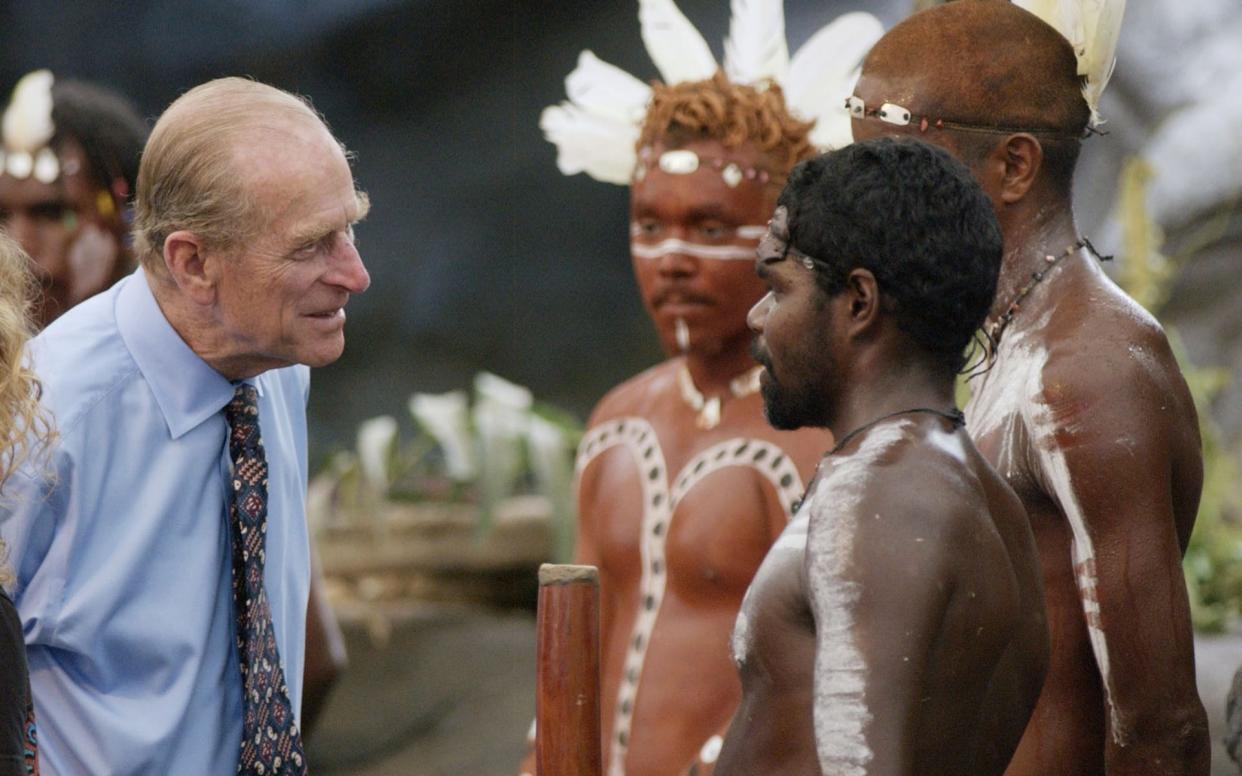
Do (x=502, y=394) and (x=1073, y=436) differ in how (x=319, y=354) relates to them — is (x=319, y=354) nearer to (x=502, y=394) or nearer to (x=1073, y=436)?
(x=1073, y=436)

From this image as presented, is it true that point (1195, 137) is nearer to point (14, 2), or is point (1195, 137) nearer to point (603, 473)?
point (603, 473)

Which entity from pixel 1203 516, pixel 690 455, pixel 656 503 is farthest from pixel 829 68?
pixel 1203 516

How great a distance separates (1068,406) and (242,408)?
3.71ft

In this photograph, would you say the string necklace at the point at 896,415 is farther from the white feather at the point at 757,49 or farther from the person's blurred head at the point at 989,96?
the white feather at the point at 757,49

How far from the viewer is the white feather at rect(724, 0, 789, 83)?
131 inches

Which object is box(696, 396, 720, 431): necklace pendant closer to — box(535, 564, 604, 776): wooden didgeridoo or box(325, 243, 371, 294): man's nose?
box(325, 243, 371, 294): man's nose

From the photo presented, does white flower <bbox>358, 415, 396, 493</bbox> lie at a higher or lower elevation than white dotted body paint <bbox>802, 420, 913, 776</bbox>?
higher

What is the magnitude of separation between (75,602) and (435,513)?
12.1 feet

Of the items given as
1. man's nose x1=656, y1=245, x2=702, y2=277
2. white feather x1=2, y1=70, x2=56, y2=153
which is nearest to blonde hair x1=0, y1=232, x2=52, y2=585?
man's nose x1=656, y1=245, x2=702, y2=277

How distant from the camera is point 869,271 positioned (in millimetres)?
1760

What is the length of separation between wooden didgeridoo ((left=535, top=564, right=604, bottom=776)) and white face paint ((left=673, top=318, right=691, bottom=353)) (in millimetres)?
1165

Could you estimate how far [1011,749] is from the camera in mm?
1800

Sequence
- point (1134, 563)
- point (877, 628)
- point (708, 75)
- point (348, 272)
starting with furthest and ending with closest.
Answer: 1. point (708, 75)
2. point (348, 272)
3. point (1134, 563)
4. point (877, 628)

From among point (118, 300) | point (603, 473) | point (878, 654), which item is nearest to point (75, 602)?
point (118, 300)
